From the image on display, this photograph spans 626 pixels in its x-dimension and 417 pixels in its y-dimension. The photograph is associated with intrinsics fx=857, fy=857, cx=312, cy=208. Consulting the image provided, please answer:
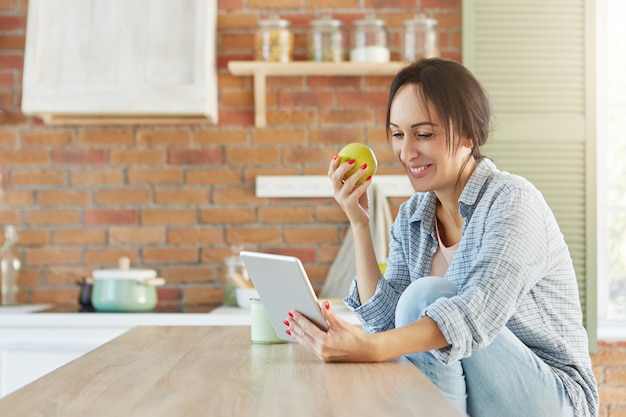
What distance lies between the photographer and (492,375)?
1.60m

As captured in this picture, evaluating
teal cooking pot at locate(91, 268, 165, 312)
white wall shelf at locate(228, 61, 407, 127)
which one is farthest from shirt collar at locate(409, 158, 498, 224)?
teal cooking pot at locate(91, 268, 165, 312)

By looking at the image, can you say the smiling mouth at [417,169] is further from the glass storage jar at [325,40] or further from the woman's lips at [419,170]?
the glass storage jar at [325,40]

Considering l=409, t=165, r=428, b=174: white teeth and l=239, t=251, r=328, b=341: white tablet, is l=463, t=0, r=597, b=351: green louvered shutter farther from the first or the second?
→ l=239, t=251, r=328, b=341: white tablet

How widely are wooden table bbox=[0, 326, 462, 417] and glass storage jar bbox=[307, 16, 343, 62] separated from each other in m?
1.78

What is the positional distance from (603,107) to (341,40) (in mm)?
1077

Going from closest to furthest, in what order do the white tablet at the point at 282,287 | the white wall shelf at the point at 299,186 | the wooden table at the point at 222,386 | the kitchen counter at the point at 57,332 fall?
the wooden table at the point at 222,386 → the white tablet at the point at 282,287 → the kitchen counter at the point at 57,332 → the white wall shelf at the point at 299,186

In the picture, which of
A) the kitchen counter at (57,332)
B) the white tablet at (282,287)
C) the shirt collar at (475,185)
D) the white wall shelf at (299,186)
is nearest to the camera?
the white tablet at (282,287)

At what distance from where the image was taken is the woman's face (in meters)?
1.84

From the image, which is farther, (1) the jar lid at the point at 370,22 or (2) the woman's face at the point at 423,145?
(1) the jar lid at the point at 370,22

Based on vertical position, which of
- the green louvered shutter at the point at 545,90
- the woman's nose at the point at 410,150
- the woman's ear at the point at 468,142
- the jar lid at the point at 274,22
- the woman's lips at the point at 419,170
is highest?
the jar lid at the point at 274,22

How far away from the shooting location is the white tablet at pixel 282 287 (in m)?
1.42

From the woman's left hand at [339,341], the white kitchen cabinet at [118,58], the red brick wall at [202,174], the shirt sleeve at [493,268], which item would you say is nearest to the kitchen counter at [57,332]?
the red brick wall at [202,174]

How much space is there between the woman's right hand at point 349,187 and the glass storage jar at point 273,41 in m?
1.42

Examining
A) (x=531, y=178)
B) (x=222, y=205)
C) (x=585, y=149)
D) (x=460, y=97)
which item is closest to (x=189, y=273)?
(x=222, y=205)
